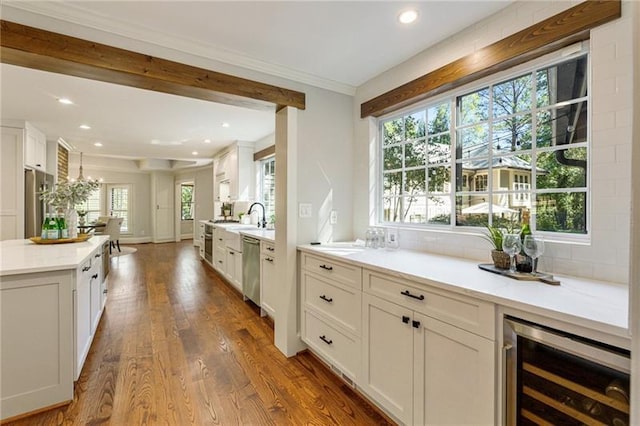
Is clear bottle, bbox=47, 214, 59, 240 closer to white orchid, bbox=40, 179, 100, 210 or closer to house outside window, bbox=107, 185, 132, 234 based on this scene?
white orchid, bbox=40, 179, 100, 210

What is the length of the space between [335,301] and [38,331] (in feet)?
6.19

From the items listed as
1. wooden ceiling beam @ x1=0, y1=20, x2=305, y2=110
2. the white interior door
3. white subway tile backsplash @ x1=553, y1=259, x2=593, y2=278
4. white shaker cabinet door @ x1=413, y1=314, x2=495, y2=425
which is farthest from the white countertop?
the white interior door

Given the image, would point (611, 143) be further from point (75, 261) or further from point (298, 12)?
point (75, 261)

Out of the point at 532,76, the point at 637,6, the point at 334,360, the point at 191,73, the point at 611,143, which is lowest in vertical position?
the point at 334,360

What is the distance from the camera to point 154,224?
30.9 feet

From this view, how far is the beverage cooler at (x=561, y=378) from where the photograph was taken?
3.06ft

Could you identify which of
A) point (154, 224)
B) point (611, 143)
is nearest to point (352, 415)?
point (611, 143)

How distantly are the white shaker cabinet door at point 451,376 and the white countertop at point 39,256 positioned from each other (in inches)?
86.1

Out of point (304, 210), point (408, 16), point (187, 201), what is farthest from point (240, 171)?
point (187, 201)

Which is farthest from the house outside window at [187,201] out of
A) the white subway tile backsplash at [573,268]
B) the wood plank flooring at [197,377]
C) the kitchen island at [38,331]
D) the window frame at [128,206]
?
the white subway tile backsplash at [573,268]

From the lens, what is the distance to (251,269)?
3.53 meters

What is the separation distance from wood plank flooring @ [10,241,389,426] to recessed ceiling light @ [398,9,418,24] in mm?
2475

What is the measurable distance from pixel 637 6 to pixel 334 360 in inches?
87.2

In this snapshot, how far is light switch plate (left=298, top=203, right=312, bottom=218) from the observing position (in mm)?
2531
